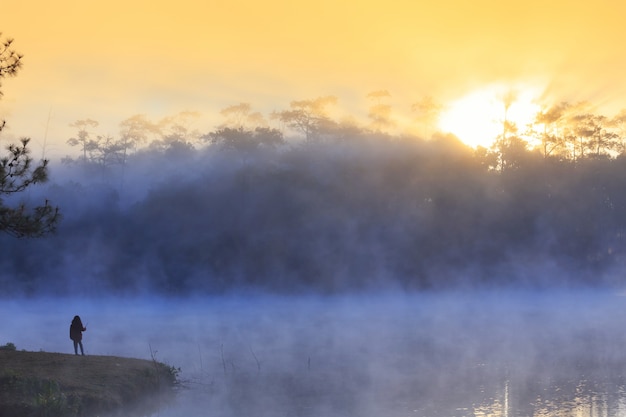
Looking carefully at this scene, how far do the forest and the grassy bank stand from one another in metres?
53.3

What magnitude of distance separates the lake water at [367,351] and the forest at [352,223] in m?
6.69

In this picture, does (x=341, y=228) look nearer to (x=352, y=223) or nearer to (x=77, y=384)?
(x=352, y=223)

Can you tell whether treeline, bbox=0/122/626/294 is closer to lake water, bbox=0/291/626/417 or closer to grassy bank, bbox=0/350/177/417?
lake water, bbox=0/291/626/417

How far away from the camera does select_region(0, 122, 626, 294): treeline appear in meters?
80.5

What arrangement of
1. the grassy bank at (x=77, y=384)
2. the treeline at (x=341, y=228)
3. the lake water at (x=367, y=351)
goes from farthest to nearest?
the treeline at (x=341, y=228) → the lake water at (x=367, y=351) → the grassy bank at (x=77, y=384)

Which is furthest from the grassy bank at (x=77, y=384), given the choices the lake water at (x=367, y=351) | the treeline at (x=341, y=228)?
the treeline at (x=341, y=228)

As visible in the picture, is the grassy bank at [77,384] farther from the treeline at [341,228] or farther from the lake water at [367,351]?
the treeline at [341,228]

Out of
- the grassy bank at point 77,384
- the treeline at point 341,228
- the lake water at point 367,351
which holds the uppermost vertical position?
the treeline at point 341,228

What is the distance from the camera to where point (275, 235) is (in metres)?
83.6

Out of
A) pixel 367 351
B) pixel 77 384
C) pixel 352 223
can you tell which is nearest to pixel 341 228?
pixel 352 223

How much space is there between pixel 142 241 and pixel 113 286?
6.55 m

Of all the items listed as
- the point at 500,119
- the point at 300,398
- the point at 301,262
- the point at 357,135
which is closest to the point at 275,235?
the point at 301,262

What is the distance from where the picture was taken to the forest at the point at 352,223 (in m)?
80.6

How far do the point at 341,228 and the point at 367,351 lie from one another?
48.2 meters
